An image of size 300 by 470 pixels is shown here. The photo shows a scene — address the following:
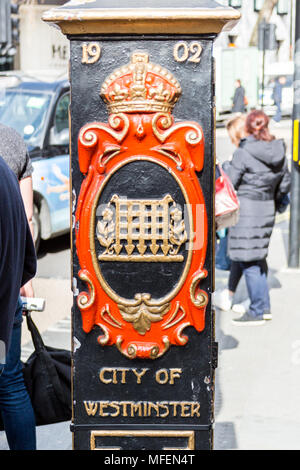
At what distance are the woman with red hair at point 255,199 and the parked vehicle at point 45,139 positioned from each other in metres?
3.28

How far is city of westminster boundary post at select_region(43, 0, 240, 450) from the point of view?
3.06 metres

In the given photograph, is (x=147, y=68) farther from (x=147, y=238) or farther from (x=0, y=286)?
(x=0, y=286)

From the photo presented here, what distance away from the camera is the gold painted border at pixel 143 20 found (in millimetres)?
2998

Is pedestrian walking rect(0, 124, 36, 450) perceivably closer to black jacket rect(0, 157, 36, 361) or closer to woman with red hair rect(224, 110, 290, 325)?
black jacket rect(0, 157, 36, 361)

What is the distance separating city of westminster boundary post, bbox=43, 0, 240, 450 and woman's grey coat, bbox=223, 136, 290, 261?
12.2 ft

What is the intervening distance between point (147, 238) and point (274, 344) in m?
3.49

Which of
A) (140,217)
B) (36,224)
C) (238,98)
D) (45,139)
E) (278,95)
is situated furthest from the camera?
(278,95)

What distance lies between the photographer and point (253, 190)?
274 inches

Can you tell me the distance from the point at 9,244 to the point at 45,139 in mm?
7182

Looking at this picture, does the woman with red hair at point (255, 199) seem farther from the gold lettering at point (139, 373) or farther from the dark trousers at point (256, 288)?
the gold lettering at point (139, 373)

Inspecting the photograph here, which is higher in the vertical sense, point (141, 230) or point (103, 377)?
point (141, 230)

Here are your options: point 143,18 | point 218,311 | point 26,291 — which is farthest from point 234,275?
point 143,18

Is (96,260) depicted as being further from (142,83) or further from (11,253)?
(142,83)

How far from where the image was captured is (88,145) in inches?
122
